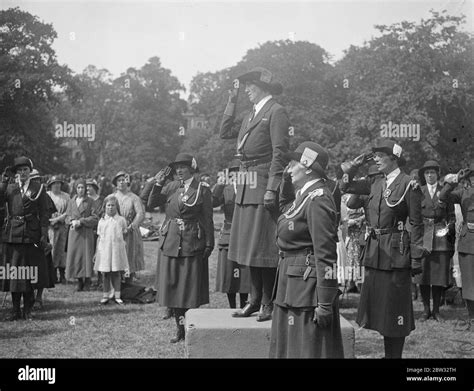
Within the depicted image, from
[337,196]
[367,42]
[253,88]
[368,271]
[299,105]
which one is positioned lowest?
[368,271]

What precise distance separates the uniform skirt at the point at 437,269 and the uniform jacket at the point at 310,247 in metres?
5.21

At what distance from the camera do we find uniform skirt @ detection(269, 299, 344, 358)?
14.7 feet

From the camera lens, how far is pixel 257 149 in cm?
559

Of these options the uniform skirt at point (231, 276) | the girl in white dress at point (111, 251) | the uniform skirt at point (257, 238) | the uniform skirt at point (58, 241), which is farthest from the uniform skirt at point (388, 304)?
the uniform skirt at point (58, 241)

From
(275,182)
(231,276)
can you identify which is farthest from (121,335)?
(275,182)

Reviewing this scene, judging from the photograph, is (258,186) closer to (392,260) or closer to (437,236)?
(392,260)

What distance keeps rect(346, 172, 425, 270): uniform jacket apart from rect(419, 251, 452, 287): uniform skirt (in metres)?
3.42

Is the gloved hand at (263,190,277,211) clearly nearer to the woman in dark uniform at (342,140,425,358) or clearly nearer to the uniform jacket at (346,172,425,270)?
the woman in dark uniform at (342,140,425,358)

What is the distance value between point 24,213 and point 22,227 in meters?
0.20

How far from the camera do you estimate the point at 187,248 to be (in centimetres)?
747

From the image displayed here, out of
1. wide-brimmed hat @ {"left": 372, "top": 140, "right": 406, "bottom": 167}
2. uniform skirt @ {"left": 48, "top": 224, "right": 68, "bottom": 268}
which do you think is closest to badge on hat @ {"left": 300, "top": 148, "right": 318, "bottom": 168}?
wide-brimmed hat @ {"left": 372, "top": 140, "right": 406, "bottom": 167}
